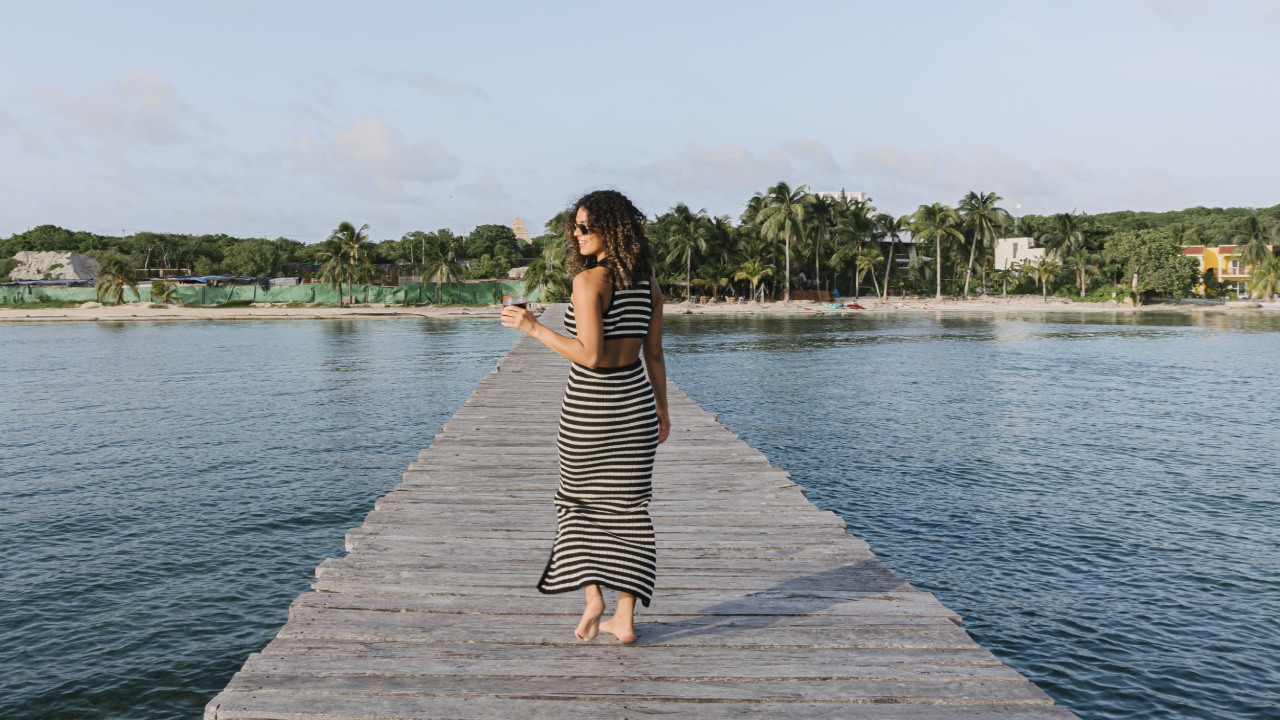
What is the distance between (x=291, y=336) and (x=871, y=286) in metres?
60.0

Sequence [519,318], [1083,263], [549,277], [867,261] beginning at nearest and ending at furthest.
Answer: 1. [519,318]
2. [549,277]
3. [867,261]
4. [1083,263]

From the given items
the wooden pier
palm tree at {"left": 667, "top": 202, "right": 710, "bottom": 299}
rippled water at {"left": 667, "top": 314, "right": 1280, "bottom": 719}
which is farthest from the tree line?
the wooden pier

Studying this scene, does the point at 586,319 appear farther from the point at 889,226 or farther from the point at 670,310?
the point at 889,226

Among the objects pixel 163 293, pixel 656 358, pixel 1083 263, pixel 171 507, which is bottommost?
pixel 171 507

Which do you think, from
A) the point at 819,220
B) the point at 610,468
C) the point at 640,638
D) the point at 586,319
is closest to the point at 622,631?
the point at 640,638

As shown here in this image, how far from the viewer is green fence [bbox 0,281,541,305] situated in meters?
76.1

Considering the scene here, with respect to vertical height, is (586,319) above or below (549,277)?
below

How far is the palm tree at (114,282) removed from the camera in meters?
73.6

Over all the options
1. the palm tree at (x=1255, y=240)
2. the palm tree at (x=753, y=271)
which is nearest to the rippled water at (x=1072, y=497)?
the palm tree at (x=753, y=271)

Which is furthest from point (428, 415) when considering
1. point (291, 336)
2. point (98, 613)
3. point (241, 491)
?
point (291, 336)

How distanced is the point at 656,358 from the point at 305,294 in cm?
7932

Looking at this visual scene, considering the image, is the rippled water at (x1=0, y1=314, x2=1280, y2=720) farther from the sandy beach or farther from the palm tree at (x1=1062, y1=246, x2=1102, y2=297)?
the palm tree at (x1=1062, y1=246, x2=1102, y2=297)

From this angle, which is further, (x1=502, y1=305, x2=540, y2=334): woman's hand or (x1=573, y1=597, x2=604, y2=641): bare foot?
(x1=573, y1=597, x2=604, y2=641): bare foot

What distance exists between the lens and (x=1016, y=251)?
318 feet
